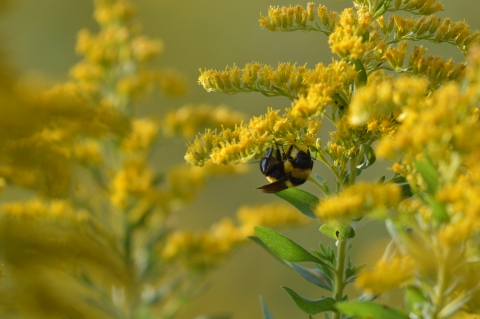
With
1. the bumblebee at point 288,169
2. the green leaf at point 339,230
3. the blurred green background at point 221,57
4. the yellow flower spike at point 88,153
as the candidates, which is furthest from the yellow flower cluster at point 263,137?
the blurred green background at point 221,57

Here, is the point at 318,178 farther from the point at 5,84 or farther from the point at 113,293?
the point at 113,293

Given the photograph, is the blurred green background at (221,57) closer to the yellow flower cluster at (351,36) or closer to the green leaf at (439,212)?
the yellow flower cluster at (351,36)

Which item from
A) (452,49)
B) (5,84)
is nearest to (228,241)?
(5,84)

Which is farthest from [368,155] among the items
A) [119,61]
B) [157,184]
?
[119,61]

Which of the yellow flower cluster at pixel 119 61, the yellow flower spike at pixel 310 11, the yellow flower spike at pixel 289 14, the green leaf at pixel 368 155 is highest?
the yellow flower cluster at pixel 119 61

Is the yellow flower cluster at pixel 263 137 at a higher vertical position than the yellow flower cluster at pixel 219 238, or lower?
lower

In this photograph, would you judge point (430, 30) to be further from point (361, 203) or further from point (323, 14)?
point (361, 203)
